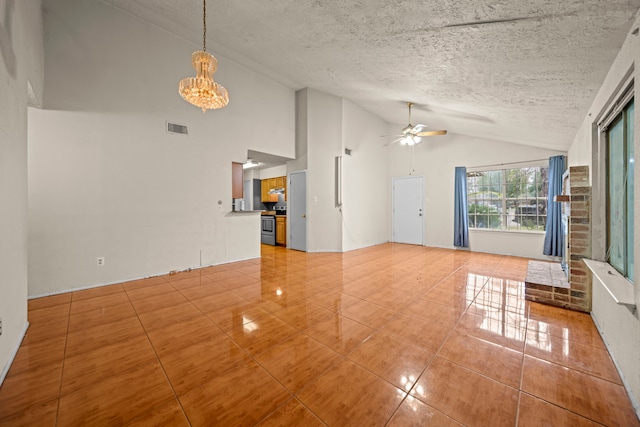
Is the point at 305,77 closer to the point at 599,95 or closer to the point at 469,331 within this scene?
the point at 599,95

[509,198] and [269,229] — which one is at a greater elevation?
[509,198]

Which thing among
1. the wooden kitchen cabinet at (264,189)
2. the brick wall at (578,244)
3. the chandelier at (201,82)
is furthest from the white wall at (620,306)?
the wooden kitchen cabinet at (264,189)

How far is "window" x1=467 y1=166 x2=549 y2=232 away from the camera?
5.40 metres

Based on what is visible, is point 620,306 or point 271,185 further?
point 271,185

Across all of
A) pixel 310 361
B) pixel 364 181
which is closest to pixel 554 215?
pixel 364 181

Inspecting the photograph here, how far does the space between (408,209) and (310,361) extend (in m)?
6.23

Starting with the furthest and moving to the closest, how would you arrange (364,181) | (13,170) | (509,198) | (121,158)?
(364,181)
(509,198)
(121,158)
(13,170)

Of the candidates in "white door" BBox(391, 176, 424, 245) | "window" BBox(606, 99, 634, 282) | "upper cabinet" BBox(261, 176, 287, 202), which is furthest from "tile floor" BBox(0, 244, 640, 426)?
"upper cabinet" BBox(261, 176, 287, 202)

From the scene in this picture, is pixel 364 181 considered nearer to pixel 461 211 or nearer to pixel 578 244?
pixel 461 211

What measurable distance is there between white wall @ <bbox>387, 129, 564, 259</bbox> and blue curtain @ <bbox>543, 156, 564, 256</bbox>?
196 millimetres

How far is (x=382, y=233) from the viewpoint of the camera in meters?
7.56

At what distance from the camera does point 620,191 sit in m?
2.02

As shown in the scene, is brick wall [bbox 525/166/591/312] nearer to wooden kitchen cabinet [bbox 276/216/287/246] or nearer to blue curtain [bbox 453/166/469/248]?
blue curtain [bbox 453/166/469/248]

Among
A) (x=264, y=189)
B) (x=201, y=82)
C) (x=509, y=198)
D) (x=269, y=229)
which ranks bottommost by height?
(x=269, y=229)
